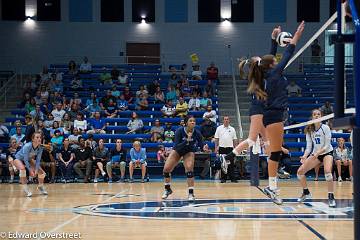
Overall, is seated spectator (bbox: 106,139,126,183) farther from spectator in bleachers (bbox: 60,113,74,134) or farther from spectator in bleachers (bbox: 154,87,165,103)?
spectator in bleachers (bbox: 154,87,165,103)

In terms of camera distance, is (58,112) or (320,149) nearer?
(320,149)

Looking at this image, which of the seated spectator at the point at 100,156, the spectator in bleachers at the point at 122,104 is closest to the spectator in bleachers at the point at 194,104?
the spectator in bleachers at the point at 122,104

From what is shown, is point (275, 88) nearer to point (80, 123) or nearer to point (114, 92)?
point (80, 123)

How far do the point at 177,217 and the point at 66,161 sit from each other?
439 inches

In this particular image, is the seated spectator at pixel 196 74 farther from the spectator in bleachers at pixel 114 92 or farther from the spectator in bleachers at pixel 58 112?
the spectator in bleachers at pixel 58 112

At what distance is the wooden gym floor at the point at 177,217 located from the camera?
258 inches

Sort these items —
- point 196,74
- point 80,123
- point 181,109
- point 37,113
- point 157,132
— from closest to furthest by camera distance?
1. point 157,132
2. point 80,123
3. point 37,113
4. point 181,109
5. point 196,74

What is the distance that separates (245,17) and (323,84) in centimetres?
697

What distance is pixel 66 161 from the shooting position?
18.7 m

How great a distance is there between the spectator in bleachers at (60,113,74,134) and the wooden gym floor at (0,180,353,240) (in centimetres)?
833

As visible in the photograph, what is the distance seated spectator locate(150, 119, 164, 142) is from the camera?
20094 millimetres

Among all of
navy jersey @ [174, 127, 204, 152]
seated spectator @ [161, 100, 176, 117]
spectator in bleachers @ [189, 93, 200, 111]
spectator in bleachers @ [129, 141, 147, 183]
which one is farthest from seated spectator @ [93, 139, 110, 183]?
navy jersey @ [174, 127, 204, 152]

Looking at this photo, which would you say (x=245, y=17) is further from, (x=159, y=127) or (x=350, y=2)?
(x=350, y=2)

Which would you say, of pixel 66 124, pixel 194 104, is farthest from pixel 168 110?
pixel 66 124
